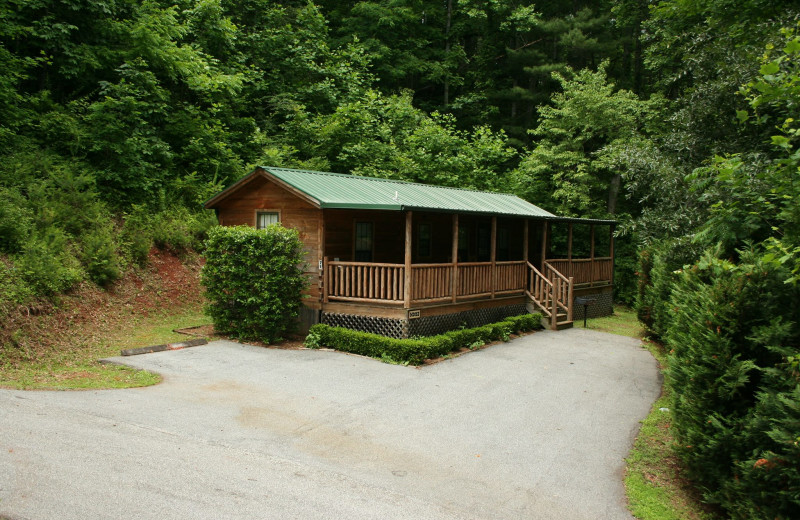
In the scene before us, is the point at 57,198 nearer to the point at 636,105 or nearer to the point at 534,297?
the point at 534,297

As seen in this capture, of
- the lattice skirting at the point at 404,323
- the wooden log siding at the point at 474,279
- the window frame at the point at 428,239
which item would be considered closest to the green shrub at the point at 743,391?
the lattice skirting at the point at 404,323

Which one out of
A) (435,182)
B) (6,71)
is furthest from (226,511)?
(435,182)

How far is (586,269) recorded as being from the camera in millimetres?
20562

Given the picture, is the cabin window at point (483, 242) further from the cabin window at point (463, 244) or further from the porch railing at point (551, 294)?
the porch railing at point (551, 294)

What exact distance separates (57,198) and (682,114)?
15.8 meters

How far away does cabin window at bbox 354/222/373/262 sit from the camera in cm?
1505

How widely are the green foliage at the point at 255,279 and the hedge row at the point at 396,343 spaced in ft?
2.98

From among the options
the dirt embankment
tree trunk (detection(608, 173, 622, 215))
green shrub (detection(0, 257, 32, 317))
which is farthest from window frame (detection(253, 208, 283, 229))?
tree trunk (detection(608, 173, 622, 215))

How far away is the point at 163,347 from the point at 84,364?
1.74 metres

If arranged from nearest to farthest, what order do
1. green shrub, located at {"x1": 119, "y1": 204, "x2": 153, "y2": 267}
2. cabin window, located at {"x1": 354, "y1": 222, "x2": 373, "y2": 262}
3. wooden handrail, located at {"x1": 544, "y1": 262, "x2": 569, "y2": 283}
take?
1. cabin window, located at {"x1": 354, "y1": 222, "x2": 373, "y2": 262}
2. green shrub, located at {"x1": 119, "y1": 204, "x2": 153, "y2": 267}
3. wooden handrail, located at {"x1": 544, "y1": 262, "x2": 569, "y2": 283}

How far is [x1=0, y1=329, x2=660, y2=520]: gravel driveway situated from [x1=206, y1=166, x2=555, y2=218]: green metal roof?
3686 millimetres

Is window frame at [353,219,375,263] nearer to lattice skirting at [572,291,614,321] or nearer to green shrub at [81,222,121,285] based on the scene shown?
green shrub at [81,222,121,285]

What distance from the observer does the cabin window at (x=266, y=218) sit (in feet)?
47.6

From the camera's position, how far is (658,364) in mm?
12773
